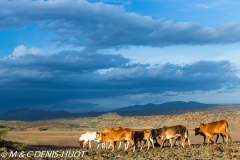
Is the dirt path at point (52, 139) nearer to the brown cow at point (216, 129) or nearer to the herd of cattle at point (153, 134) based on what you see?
the herd of cattle at point (153, 134)

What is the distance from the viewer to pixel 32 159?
1593cm

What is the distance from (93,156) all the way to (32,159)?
3089mm

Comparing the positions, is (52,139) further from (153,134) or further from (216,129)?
(216,129)

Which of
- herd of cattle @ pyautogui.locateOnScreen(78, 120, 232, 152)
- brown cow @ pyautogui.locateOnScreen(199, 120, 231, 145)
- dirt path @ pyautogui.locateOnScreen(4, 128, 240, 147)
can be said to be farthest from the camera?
dirt path @ pyautogui.locateOnScreen(4, 128, 240, 147)

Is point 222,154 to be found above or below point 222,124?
below

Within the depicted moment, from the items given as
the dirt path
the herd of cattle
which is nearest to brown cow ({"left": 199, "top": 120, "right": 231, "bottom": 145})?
the herd of cattle

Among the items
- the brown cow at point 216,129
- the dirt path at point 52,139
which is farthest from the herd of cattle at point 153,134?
the dirt path at point 52,139

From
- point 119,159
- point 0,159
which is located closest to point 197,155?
point 119,159

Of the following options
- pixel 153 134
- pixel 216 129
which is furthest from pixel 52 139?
pixel 216 129

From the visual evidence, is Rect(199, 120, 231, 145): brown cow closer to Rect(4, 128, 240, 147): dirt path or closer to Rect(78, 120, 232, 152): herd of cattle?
Rect(78, 120, 232, 152): herd of cattle

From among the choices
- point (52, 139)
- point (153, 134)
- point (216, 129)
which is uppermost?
point (216, 129)

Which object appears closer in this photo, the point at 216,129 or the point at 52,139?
the point at 216,129

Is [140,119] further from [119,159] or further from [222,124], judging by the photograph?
[119,159]

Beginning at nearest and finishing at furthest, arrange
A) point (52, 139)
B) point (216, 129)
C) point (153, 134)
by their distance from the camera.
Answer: point (216, 129) < point (153, 134) < point (52, 139)
